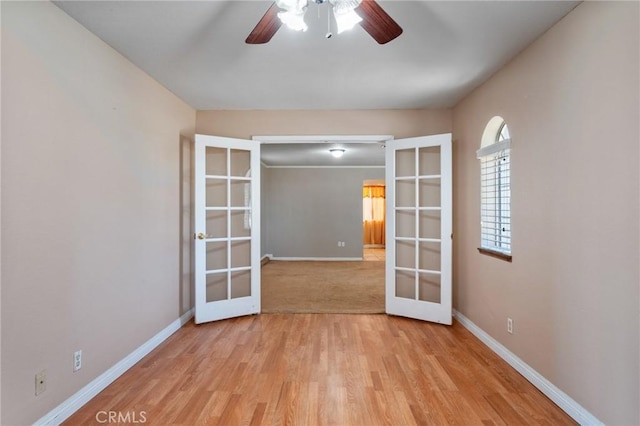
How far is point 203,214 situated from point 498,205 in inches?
113

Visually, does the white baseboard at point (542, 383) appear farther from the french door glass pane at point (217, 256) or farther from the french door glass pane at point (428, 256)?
the french door glass pane at point (217, 256)

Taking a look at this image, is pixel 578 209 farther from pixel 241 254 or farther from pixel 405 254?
pixel 241 254

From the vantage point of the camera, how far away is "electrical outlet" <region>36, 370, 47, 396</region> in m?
1.69

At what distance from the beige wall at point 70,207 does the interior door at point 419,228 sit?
242 cm

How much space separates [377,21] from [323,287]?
412cm

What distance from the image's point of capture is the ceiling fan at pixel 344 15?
1.43 metres

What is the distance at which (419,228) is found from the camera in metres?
3.60

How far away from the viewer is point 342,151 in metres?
5.86

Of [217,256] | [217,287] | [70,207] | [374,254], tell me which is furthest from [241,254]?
[374,254]

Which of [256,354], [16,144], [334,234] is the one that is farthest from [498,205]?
[334,234]

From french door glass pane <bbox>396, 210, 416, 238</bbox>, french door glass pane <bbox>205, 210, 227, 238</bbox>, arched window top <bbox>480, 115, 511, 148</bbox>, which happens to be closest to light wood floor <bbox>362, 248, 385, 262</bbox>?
french door glass pane <bbox>396, 210, 416, 238</bbox>

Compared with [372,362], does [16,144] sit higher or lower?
higher

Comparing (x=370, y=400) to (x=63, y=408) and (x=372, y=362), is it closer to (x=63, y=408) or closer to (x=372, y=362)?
(x=372, y=362)

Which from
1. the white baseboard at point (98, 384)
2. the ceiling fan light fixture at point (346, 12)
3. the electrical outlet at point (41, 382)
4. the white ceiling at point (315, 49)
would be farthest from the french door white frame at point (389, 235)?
the ceiling fan light fixture at point (346, 12)
